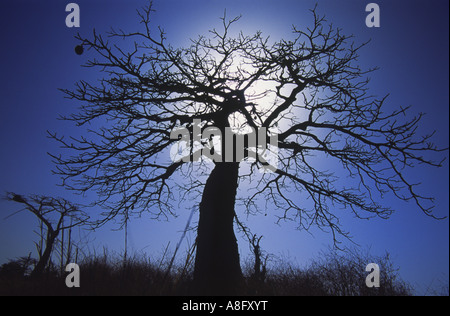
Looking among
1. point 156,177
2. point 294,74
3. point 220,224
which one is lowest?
point 220,224

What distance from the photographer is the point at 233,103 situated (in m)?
5.32

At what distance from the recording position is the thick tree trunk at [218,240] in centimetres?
418

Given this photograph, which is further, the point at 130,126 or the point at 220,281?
the point at 130,126

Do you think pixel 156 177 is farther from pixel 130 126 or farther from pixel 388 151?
pixel 388 151

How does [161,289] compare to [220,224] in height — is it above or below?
below

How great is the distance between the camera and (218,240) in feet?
15.1

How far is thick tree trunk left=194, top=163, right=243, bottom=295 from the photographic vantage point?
4176 millimetres

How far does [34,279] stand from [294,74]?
569cm
